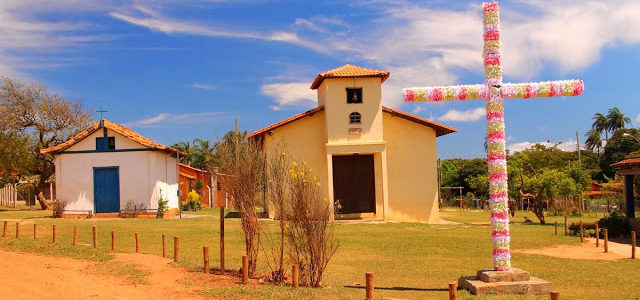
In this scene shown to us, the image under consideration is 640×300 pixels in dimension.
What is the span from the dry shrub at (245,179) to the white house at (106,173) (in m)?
16.7

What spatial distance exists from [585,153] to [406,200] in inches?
1929

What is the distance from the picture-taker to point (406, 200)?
28.7 meters

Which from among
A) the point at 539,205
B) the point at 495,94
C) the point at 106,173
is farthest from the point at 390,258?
the point at 106,173

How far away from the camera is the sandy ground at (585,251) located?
677 inches

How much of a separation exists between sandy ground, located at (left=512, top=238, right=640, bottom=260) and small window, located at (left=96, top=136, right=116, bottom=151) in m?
19.2

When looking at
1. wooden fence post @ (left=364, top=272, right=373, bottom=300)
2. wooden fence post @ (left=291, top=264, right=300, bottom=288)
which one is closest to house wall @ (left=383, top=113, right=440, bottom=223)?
wooden fence post @ (left=291, top=264, right=300, bottom=288)

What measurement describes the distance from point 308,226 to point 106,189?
1941cm

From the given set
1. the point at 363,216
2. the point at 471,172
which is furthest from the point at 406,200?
the point at 471,172

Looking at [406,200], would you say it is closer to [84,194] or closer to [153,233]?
[153,233]

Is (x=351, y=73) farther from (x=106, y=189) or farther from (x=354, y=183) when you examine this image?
(x=106, y=189)

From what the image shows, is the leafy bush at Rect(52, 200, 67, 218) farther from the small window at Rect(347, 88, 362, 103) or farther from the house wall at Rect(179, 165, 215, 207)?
the house wall at Rect(179, 165, 215, 207)

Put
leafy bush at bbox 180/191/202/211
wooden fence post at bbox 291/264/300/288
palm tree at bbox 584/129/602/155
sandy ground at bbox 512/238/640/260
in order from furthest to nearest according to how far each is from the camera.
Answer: palm tree at bbox 584/129/602/155 < leafy bush at bbox 180/191/202/211 < sandy ground at bbox 512/238/640/260 < wooden fence post at bbox 291/264/300/288

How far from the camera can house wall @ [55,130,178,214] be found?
27484 millimetres

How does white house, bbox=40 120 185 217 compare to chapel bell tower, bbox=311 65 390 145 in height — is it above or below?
below
